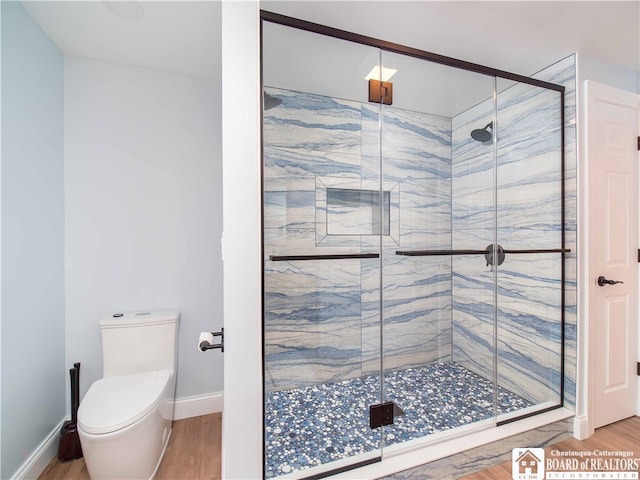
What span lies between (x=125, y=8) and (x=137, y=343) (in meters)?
1.91

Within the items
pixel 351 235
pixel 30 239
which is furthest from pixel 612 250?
pixel 30 239

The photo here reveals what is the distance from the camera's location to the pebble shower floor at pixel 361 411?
1.45m

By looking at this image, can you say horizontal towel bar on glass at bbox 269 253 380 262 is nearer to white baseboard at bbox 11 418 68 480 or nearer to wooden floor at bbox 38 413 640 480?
wooden floor at bbox 38 413 640 480

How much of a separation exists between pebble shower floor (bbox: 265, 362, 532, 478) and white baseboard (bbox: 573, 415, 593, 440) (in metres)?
0.32

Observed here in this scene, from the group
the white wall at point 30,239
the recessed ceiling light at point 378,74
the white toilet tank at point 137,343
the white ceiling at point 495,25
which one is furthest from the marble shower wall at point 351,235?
the white wall at point 30,239

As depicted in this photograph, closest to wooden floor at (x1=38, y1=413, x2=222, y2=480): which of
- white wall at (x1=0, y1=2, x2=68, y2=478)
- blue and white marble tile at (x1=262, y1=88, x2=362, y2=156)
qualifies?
white wall at (x1=0, y1=2, x2=68, y2=478)

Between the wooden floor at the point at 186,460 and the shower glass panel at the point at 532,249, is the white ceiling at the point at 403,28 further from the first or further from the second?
the wooden floor at the point at 186,460

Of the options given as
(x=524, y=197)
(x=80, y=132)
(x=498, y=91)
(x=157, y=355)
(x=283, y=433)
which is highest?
(x=498, y=91)

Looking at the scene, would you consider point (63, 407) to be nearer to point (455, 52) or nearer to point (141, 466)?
point (141, 466)

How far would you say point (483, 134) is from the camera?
6.24 ft

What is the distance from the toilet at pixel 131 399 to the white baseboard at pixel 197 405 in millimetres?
242

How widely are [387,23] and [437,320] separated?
1.81 metres

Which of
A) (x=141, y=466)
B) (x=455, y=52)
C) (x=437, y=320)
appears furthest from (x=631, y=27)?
(x=141, y=466)

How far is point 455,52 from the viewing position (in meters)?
1.86
